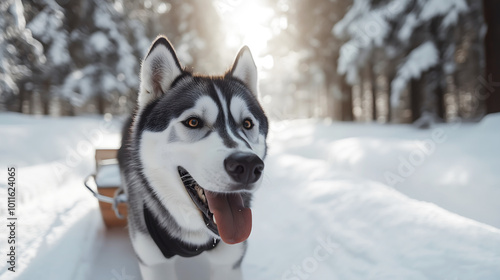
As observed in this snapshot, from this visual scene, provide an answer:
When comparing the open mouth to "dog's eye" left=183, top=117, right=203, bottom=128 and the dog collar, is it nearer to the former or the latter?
"dog's eye" left=183, top=117, right=203, bottom=128

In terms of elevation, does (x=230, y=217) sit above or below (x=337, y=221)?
above

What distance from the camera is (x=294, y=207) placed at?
3.72 meters

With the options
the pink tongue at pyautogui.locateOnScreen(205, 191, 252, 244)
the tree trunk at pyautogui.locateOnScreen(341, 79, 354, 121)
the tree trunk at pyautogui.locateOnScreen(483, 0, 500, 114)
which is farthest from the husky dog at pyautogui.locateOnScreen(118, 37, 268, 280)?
the tree trunk at pyautogui.locateOnScreen(341, 79, 354, 121)

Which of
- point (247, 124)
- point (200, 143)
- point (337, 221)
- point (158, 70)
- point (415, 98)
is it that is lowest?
point (337, 221)

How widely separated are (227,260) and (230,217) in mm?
529

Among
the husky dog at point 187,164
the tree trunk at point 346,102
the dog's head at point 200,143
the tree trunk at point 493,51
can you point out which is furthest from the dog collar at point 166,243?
the tree trunk at point 346,102

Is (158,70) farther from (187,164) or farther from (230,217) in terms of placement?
(230,217)

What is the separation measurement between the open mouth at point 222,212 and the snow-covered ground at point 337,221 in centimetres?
93

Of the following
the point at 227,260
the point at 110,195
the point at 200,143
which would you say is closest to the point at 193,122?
the point at 200,143

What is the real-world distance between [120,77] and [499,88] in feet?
53.2

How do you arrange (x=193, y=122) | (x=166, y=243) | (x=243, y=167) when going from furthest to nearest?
(x=166, y=243), (x=193, y=122), (x=243, y=167)

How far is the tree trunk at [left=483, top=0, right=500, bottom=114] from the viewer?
21.1 ft

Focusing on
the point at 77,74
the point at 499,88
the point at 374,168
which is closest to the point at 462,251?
the point at 374,168

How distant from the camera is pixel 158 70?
7.18ft
